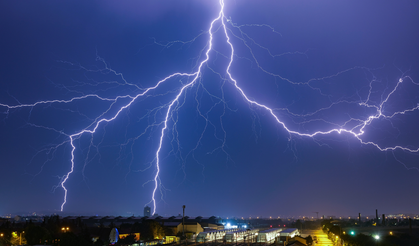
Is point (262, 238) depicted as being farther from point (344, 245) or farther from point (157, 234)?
point (157, 234)

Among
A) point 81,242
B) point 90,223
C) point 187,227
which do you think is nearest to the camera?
point 81,242

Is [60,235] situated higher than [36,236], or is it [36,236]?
[36,236]

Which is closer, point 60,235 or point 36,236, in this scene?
point 36,236

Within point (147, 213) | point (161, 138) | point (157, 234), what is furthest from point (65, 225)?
point (147, 213)

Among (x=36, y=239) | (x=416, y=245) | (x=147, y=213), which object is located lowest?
(x=147, y=213)

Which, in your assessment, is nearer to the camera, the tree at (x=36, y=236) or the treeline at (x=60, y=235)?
the treeline at (x=60, y=235)

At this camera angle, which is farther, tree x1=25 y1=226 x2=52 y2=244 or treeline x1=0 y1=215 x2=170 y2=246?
tree x1=25 y1=226 x2=52 y2=244

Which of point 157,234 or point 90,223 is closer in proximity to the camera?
point 157,234

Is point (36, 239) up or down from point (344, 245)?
up

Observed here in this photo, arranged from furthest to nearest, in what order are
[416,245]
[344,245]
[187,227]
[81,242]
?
[187,227] → [416,245] → [344,245] → [81,242]
